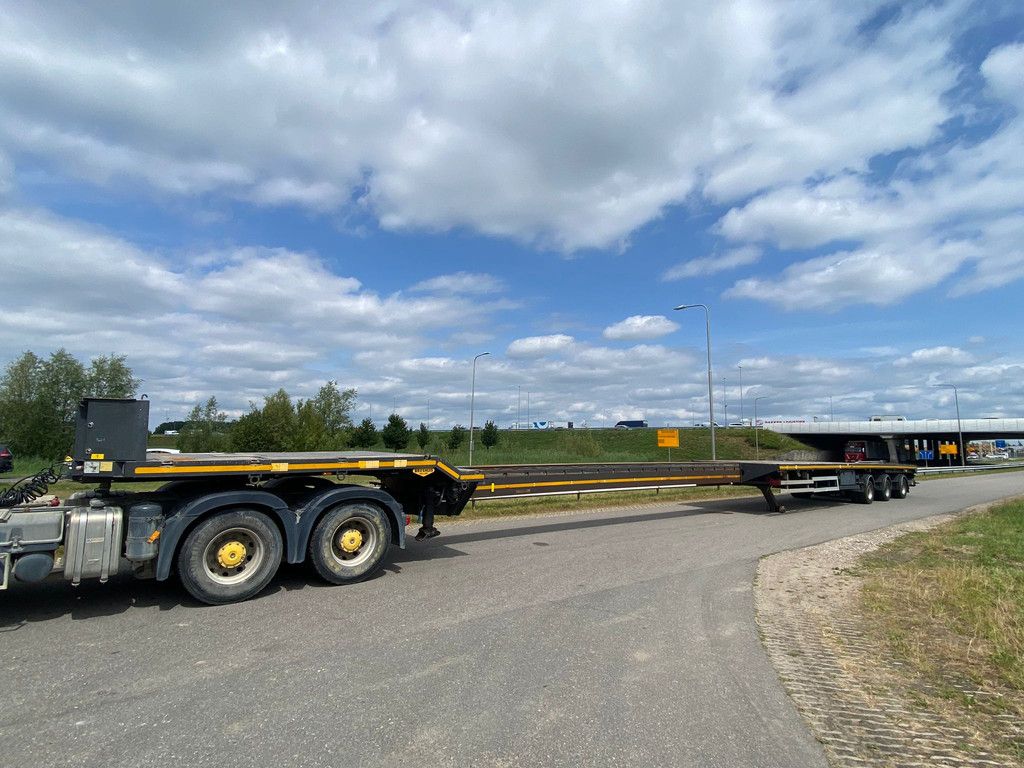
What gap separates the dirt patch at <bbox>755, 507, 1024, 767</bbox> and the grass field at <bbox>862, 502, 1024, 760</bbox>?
5.6 inches

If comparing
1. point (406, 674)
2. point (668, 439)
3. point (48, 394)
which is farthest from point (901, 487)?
point (48, 394)

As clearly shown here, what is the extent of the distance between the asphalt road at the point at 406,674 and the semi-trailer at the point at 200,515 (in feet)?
1.42

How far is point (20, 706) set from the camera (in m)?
4.15

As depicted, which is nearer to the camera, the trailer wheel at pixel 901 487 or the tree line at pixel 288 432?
the trailer wheel at pixel 901 487

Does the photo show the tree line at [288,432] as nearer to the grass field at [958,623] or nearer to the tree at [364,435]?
the tree at [364,435]

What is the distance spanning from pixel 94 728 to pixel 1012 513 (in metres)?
21.3

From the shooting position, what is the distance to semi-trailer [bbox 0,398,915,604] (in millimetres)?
6391

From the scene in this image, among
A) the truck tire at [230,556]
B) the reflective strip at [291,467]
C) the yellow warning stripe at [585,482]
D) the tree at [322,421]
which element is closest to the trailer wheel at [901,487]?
the yellow warning stripe at [585,482]

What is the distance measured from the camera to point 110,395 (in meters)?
44.4

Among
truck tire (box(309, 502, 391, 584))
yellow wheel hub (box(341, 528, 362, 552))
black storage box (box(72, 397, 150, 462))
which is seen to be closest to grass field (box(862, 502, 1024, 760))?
truck tire (box(309, 502, 391, 584))

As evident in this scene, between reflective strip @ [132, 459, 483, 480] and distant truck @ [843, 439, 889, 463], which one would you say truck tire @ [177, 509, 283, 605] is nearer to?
reflective strip @ [132, 459, 483, 480]

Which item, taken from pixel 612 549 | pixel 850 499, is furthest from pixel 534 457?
pixel 612 549

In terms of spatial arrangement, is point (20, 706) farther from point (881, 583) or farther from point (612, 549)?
point (881, 583)

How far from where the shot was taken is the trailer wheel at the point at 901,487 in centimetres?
2259
